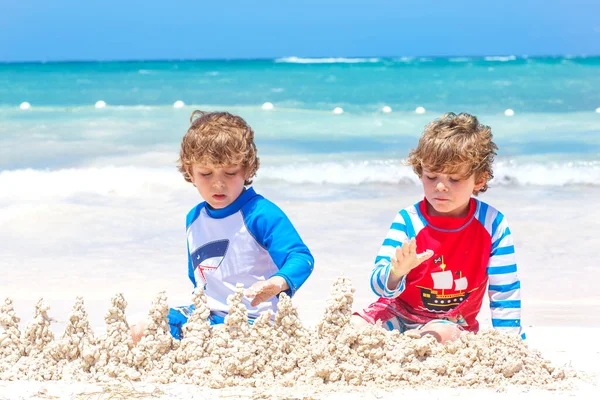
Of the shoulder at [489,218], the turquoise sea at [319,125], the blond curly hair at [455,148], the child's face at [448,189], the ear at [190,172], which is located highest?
the turquoise sea at [319,125]

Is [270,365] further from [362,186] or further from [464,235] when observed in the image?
[362,186]

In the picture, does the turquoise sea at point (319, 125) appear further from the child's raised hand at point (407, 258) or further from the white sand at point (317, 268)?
the child's raised hand at point (407, 258)

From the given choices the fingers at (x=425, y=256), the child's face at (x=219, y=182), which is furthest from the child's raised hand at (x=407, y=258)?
the child's face at (x=219, y=182)

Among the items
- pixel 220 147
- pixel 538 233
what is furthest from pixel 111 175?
pixel 220 147

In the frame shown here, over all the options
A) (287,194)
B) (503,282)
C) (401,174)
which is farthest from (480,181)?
(401,174)

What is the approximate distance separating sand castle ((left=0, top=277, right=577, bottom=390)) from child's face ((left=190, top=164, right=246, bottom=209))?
0.44m

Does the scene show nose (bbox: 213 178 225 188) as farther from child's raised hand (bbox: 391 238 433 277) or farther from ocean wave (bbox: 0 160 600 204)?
ocean wave (bbox: 0 160 600 204)

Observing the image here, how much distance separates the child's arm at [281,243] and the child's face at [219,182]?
0.32 feet

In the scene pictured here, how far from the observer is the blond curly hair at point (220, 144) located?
3.06 meters

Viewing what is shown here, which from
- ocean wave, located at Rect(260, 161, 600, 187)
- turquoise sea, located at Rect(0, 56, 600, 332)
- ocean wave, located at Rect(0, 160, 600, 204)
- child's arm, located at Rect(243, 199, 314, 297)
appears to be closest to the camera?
child's arm, located at Rect(243, 199, 314, 297)

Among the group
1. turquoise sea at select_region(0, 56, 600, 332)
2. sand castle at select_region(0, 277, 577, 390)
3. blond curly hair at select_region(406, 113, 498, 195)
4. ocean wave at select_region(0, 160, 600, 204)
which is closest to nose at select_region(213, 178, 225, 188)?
sand castle at select_region(0, 277, 577, 390)

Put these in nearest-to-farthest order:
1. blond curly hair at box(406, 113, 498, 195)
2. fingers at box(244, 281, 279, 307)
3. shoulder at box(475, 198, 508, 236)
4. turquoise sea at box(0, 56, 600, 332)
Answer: fingers at box(244, 281, 279, 307), blond curly hair at box(406, 113, 498, 195), shoulder at box(475, 198, 508, 236), turquoise sea at box(0, 56, 600, 332)

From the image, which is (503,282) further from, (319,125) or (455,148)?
(319,125)

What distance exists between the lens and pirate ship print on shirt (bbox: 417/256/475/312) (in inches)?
122
